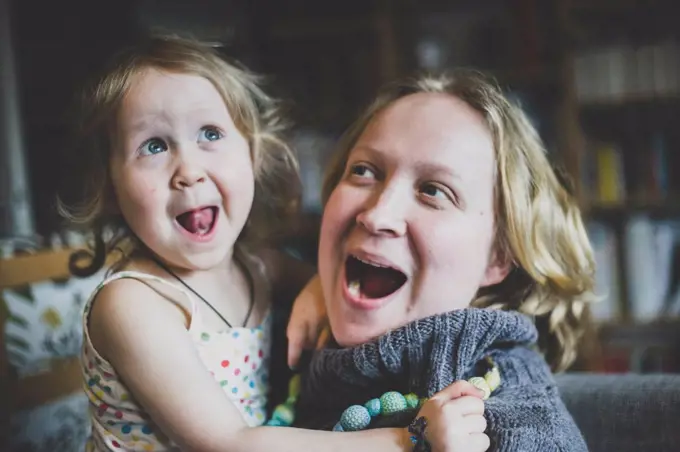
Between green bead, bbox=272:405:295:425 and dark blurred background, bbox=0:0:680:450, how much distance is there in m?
1.69

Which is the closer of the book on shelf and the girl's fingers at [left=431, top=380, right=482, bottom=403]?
the girl's fingers at [left=431, top=380, right=482, bottom=403]

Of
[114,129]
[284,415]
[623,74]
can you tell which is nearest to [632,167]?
[623,74]

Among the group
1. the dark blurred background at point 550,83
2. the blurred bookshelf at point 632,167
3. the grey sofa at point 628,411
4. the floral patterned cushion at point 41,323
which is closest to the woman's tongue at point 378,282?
the grey sofa at point 628,411

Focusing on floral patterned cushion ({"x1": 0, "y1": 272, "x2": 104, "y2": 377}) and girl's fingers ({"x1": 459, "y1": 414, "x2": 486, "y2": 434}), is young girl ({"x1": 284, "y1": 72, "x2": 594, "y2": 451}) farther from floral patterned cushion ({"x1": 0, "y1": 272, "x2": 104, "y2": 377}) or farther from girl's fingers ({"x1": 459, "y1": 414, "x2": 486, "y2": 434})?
floral patterned cushion ({"x1": 0, "y1": 272, "x2": 104, "y2": 377})

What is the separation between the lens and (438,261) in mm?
935

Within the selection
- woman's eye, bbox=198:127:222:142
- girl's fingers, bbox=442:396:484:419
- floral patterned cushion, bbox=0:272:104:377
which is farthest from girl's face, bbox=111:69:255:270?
floral patterned cushion, bbox=0:272:104:377

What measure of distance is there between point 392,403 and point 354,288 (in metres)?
0.16

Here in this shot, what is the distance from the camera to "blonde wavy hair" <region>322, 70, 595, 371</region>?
1.00 meters

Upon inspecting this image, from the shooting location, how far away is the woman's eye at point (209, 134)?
0.98 metres

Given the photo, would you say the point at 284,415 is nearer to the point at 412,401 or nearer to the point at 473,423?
the point at 412,401

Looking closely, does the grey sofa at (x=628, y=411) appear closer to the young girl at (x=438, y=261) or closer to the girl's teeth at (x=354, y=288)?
the young girl at (x=438, y=261)

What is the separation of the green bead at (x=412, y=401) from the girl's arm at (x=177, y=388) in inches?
2.0

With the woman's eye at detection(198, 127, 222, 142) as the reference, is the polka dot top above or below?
below

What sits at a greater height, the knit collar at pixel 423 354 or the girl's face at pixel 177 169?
the girl's face at pixel 177 169
